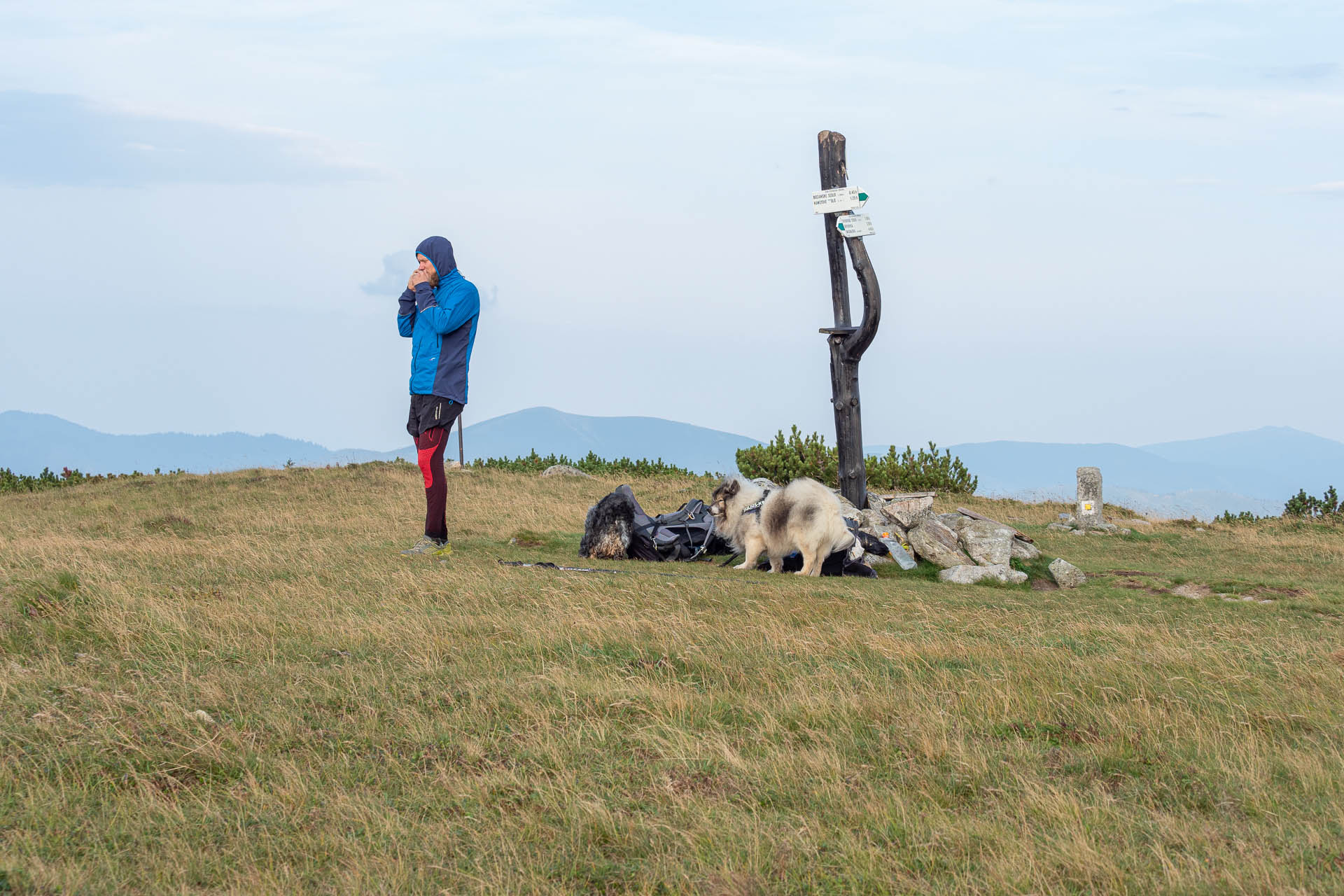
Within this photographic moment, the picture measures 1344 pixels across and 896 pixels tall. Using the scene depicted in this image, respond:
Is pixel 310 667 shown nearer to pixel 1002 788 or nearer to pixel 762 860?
pixel 762 860

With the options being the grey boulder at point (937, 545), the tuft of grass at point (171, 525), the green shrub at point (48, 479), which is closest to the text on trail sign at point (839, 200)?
the grey boulder at point (937, 545)

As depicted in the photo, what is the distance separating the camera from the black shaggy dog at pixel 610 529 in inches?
524

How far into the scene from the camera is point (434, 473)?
12.4m

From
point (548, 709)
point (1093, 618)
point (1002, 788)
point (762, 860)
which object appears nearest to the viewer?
point (762, 860)

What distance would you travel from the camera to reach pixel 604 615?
8.62m

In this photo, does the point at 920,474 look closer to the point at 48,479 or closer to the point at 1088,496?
the point at 1088,496

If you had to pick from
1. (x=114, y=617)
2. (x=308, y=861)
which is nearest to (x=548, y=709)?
(x=308, y=861)

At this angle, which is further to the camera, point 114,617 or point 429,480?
point 429,480

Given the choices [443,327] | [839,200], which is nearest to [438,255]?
[443,327]

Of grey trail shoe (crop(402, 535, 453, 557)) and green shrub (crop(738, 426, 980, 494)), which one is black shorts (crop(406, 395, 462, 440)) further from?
green shrub (crop(738, 426, 980, 494))

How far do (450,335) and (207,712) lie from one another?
6.89 m

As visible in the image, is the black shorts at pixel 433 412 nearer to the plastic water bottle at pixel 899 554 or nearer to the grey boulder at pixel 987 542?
the plastic water bottle at pixel 899 554

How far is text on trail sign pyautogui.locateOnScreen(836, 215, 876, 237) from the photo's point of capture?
53.6ft

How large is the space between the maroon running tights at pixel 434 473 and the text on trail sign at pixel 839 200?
784cm
